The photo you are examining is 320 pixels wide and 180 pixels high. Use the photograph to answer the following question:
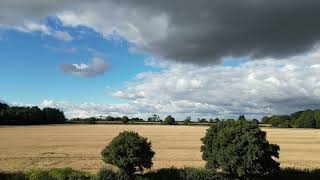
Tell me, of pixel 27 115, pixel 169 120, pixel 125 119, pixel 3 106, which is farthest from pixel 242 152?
pixel 125 119

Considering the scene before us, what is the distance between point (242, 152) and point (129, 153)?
7864 mm

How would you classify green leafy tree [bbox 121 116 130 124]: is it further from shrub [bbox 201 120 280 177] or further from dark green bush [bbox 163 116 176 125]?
shrub [bbox 201 120 280 177]

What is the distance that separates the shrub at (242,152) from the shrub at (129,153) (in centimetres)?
521

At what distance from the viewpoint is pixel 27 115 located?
493 feet

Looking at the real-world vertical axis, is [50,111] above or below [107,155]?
above

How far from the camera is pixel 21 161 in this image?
52.4 m

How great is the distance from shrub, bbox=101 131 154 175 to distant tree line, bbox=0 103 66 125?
118 m

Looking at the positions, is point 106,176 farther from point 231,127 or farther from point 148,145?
point 231,127

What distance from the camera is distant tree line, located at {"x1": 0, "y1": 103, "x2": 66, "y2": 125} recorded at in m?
145

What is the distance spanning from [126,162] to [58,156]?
96.5 ft

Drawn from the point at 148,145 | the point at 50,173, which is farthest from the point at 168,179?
the point at 50,173

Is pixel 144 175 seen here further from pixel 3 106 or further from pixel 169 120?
pixel 169 120

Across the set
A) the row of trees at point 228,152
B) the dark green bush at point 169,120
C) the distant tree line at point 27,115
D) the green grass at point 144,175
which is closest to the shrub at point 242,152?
the row of trees at point 228,152

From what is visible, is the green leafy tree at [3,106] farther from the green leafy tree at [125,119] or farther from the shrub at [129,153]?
the shrub at [129,153]
